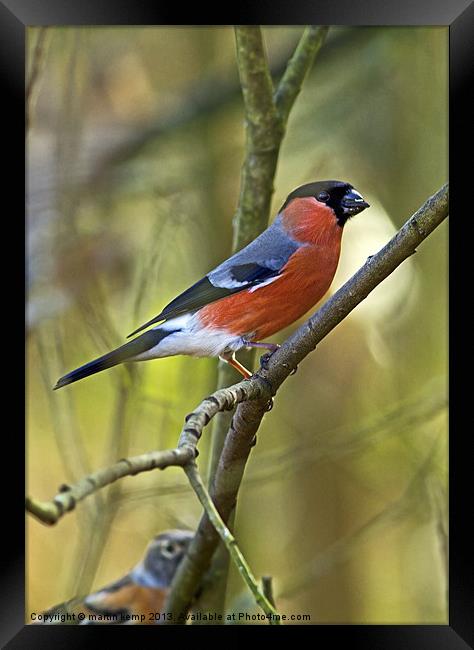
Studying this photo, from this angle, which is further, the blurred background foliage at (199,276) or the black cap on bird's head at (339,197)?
the black cap on bird's head at (339,197)

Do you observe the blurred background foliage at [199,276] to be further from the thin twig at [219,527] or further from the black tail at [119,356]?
the thin twig at [219,527]

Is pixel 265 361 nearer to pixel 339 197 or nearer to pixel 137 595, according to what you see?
pixel 339 197

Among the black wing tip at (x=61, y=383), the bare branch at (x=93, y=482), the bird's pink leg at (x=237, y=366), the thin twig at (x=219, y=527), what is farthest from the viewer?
the bird's pink leg at (x=237, y=366)

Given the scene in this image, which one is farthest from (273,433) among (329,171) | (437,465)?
(329,171)

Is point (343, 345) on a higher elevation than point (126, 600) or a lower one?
higher

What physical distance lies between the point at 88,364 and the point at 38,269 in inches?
10.2

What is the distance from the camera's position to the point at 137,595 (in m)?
1.85

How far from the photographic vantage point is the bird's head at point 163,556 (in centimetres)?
189

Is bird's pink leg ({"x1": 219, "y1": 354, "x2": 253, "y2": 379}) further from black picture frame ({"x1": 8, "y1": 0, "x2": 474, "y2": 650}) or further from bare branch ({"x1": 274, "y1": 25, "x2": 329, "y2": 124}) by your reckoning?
bare branch ({"x1": 274, "y1": 25, "x2": 329, "y2": 124})

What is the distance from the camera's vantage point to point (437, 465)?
1801 millimetres

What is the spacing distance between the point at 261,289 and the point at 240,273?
67mm

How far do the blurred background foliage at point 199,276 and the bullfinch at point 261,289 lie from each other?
6 centimetres

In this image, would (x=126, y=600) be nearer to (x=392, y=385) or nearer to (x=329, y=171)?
(x=392, y=385)

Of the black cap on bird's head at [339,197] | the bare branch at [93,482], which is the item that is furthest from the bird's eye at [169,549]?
the black cap on bird's head at [339,197]
